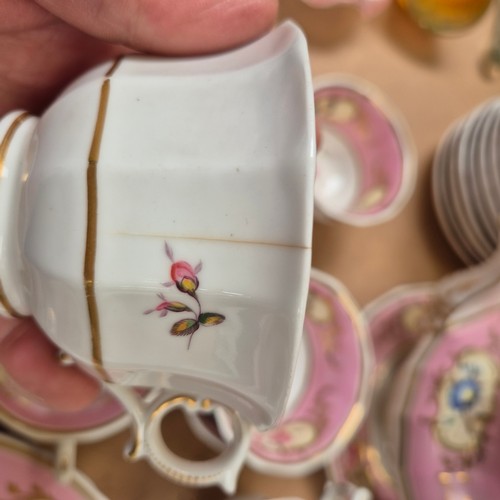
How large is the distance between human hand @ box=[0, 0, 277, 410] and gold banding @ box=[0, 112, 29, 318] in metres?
0.07

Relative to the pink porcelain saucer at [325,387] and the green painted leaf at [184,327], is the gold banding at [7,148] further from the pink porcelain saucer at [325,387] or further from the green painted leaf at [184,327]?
the pink porcelain saucer at [325,387]

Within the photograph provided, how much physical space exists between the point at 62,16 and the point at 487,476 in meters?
0.48

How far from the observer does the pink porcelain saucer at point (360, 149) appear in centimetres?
57

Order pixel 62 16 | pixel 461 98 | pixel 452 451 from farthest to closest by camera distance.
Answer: pixel 461 98
pixel 452 451
pixel 62 16

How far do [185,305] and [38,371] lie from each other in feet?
0.80

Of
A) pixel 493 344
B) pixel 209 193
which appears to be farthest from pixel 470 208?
pixel 209 193

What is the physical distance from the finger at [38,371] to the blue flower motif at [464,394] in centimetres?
31

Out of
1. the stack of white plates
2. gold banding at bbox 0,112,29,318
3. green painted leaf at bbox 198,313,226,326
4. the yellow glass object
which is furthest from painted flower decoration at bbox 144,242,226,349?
the yellow glass object

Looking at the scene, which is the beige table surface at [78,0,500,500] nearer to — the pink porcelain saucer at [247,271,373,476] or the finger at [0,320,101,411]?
the pink porcelain saucer at [247,271,373,476]

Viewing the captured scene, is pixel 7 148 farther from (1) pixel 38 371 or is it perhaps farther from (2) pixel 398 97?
(2) pixel 398 97

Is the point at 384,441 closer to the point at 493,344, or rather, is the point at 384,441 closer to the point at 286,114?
the point at 493,344

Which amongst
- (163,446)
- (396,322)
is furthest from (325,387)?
(163,446)

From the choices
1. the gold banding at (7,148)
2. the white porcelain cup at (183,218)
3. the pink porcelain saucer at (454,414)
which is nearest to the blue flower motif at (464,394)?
the pink porcelain saucer at (454,414)

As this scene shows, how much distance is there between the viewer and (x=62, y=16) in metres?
0.37
